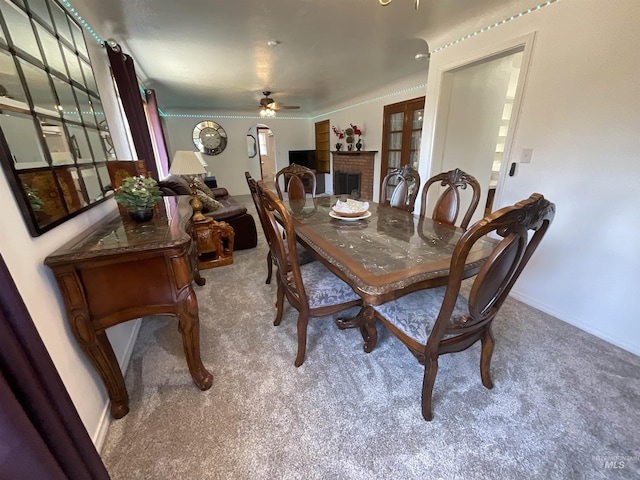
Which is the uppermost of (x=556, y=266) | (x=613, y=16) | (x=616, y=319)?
(x=613, y=16)

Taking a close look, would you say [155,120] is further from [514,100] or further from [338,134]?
[514,100]

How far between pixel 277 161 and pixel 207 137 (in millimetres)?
2017

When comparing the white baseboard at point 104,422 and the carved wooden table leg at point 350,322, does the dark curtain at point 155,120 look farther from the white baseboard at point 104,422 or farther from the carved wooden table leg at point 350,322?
the carved wooden table leg at point 350,322

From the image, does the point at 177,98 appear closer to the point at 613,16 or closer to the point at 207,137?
the point at 207,137

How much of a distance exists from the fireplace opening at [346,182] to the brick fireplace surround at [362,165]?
95 mm

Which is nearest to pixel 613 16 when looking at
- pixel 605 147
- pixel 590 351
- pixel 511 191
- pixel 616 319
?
pixel 605 147

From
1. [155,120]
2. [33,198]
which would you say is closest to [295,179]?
[33,198]

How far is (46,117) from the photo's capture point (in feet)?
3.78

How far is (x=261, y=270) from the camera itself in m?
2.76

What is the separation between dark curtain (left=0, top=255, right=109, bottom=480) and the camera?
20.8 inches

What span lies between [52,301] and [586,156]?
3.00 metres

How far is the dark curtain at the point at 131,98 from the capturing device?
244cm

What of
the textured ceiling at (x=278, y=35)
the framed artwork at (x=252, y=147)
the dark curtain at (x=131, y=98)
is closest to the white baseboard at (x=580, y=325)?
the textured ceiling at (x=278, y=35)

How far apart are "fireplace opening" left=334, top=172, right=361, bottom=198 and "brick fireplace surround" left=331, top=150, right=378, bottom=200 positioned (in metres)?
0.09
